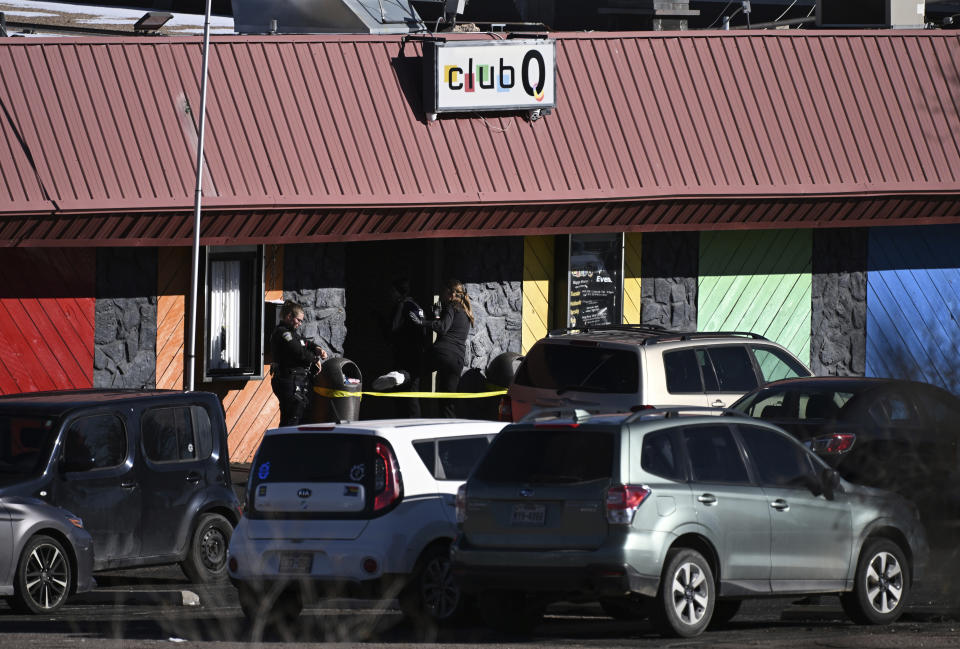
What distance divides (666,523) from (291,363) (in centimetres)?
910

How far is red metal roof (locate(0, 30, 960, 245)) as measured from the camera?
19.0 metres

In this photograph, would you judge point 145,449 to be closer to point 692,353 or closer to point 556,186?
point 692,353

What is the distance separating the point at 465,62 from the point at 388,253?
338 centimetres

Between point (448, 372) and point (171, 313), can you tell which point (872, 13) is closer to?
point (448, 372)

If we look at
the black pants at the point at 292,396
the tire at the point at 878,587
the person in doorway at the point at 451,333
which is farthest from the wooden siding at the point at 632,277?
the tire at the point at 878,587

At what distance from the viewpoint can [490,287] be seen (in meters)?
22.1

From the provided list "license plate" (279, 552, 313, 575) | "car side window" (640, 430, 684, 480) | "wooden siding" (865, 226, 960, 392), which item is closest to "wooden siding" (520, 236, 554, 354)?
"wooden siding" (865, 226, 960, 392)

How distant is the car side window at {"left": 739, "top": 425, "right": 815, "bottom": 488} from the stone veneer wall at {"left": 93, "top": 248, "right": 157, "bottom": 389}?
366 inches

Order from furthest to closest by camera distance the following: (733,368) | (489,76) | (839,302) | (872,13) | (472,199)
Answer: (872,13) < (839,302) < (489,76) < (472,199) < (733,368)

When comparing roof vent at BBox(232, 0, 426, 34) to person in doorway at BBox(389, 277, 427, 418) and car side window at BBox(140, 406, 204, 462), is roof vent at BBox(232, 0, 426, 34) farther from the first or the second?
car side window at BBox(140, 406, 204, 462)

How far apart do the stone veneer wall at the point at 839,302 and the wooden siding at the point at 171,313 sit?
29.2 feet

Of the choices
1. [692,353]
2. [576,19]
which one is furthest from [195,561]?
[576,19]

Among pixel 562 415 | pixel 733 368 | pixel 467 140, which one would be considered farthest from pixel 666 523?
pixel 467 140

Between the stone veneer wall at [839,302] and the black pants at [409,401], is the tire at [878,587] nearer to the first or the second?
the black pants at [409,401]
